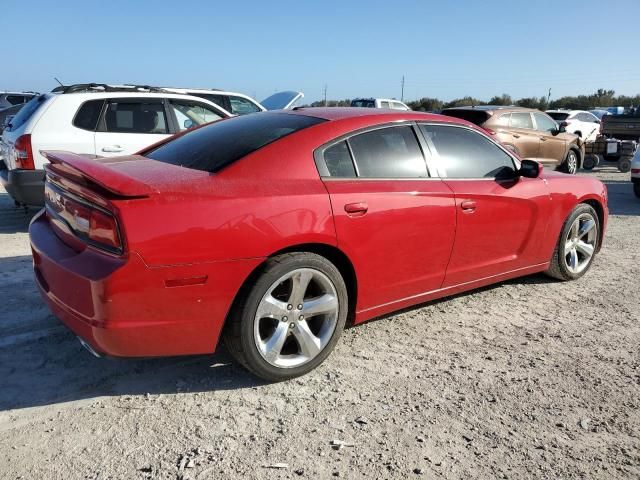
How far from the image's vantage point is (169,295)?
2629 millimetres

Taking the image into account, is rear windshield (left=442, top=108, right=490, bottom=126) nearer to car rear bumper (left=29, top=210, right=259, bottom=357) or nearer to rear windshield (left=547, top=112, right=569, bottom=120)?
car rear bumper (left=29, top=210, right=259, bottom=357)

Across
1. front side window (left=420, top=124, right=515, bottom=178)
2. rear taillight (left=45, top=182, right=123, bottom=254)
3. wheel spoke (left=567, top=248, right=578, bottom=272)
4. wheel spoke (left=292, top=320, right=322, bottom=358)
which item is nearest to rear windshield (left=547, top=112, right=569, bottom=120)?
wheel spoke (left=567, top=248, right=578, bottom=272)

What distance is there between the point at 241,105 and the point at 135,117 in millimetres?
4325

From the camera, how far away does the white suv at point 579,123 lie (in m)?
18.4

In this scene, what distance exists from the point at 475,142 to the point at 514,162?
1.42ft

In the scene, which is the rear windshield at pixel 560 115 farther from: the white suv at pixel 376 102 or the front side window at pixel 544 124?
the front side window at pixel 544 124

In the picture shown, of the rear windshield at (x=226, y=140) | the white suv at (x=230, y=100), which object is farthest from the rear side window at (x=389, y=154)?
the white suv at (x=230, y=100)

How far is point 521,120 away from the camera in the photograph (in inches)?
468

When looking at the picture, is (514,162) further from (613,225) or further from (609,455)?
(613,225)

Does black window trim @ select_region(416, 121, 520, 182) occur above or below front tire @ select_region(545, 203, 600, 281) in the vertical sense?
above

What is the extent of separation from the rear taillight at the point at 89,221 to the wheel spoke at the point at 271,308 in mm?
773

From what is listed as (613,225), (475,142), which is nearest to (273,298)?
(475,142)

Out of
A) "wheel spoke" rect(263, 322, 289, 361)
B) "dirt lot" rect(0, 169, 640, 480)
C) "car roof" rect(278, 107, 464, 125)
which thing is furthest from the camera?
"car roof" rect(278, 107, 464, 125)

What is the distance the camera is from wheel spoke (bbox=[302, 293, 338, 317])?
3.08 metres
